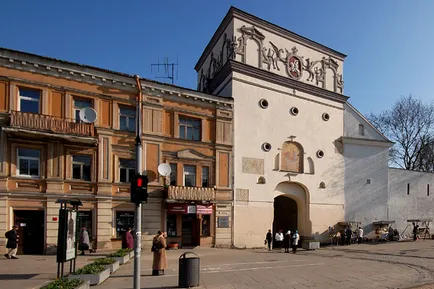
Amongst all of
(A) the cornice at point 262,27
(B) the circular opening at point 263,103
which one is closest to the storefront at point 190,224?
(B) the circular opening at point 263,103

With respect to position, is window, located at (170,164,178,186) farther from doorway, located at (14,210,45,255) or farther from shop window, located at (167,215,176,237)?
doorway, located at (14,210,45,255)

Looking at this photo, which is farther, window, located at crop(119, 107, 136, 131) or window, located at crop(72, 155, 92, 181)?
window, located at crop(119, 107, 136, 131)

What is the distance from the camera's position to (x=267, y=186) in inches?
1111

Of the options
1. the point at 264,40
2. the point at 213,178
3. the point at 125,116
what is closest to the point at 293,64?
the point at 264,40

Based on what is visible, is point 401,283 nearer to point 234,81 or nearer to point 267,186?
point 267,186

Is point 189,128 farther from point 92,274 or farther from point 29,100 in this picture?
point 92,274

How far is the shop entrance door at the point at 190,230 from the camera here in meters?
24.8

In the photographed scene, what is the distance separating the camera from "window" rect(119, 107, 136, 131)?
2345cm

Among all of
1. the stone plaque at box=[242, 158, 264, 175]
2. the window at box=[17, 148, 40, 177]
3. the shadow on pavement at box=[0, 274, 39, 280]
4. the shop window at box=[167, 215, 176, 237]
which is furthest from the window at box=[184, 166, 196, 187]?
the shadow on pavement at box=[0, 274, 39, 280]

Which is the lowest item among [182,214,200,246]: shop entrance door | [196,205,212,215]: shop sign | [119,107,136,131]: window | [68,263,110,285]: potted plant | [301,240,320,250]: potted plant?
[301,240,320,250]: potted plant

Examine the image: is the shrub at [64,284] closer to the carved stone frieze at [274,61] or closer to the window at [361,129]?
the carved stone frieze at [274,61]

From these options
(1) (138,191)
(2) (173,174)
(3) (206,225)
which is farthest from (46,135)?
(1) (138,191)

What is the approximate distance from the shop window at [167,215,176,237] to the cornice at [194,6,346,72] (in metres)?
15.8

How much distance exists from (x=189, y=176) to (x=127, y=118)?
582 cm
